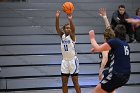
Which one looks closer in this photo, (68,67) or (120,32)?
(120,32)

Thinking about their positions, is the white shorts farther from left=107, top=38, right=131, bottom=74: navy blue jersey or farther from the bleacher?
left=107, top=38, right=131, bottom=74: navy blue jersey

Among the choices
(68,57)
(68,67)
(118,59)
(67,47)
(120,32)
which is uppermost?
(120,32)

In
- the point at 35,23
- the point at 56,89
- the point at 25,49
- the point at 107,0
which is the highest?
the point at 107,0

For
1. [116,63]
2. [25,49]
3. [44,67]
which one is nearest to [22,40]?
[25,49]

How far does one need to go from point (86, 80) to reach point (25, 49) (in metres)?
1.73

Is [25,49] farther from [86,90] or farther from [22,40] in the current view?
[86,90]

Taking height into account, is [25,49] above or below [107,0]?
below

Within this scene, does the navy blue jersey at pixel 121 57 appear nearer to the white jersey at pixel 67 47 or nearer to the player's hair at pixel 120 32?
the player's hair at pixel 120 32

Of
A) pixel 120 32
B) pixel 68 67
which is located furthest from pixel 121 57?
pixel 68 67

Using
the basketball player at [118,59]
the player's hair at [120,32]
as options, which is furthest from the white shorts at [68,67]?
the player's hair at [120,32]

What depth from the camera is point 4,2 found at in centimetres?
982

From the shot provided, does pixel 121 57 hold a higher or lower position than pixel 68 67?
higher

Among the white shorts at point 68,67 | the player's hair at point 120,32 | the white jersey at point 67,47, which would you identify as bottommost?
the white shorts at point 68,67

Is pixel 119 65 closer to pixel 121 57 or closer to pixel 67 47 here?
pixel 121 57
